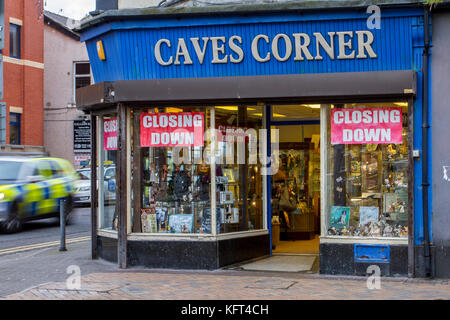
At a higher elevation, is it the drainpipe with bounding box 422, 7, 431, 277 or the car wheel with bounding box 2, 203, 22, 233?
the drainpipe with bounding box 422, 7, 431, 277

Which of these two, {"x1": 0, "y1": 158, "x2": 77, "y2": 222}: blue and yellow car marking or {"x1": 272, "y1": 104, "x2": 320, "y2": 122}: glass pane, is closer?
{"x1": 272, "y1": 104, "x2": 320, "y2": 122}: glass pane

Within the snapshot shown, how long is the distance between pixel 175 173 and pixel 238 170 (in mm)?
1152

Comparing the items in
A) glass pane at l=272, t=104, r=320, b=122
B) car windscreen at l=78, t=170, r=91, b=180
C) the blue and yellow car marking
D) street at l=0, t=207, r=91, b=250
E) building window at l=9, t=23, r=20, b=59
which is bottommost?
street at l=0, t=207, r=91, b=250

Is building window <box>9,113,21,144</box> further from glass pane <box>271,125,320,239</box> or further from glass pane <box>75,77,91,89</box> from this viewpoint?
glass pane <box>271,125,320,239</box>

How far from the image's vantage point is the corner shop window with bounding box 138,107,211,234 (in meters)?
10.5

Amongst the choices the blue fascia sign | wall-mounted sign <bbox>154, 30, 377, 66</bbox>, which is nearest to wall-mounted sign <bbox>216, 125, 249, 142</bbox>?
the blue fascia sign

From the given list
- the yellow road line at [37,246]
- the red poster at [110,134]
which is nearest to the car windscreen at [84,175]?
the yellow road line at [37,246]

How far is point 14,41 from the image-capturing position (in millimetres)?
29016

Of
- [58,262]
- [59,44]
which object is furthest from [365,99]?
[59,44]

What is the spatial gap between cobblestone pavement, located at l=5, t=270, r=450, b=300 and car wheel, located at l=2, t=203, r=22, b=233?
23.3 feet

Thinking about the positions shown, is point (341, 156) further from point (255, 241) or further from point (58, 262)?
point (58, 262)

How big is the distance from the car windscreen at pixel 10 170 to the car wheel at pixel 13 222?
797mm

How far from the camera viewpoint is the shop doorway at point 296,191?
12961 mm

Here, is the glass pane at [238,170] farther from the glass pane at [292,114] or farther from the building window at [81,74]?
the building window at [81,74]
